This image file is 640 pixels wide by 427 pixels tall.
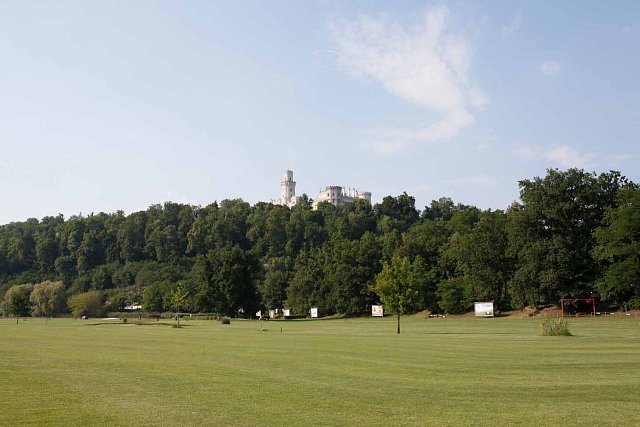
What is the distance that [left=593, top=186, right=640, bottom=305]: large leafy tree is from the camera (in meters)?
81.4

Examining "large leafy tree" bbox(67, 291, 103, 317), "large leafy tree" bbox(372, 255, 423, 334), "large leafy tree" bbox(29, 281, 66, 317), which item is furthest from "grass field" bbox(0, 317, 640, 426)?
"large leafy tree" bbox(29, 281, 66, 317)

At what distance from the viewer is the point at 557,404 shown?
51.4 feet

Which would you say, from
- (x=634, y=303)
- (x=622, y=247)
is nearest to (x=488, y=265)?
(x=622, y=247)

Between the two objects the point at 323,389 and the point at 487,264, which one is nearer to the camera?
the point at 323,389

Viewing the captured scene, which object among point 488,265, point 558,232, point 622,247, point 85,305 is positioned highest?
point 558,232

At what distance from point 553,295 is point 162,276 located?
435 ft

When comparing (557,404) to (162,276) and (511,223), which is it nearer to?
(511,223)

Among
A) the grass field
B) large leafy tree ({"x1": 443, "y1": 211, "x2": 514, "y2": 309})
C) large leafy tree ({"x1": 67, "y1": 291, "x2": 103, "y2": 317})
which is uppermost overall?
large leafy tree ({"x1": 443, "y1": 211, "x2": 514, "y2": 309})

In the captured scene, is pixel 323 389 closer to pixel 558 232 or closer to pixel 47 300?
pixel 558 232

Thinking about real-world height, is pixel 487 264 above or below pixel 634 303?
above

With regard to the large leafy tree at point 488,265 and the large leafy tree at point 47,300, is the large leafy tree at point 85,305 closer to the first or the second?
the large leafy tree at point 47,300

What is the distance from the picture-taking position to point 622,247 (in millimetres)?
82375

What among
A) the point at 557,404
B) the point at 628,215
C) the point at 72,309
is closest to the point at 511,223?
the point at 628,215

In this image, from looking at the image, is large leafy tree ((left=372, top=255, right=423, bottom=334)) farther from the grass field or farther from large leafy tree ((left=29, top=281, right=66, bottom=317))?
large leafy tree ((left=29, top=281, right=66, bottom=317))
